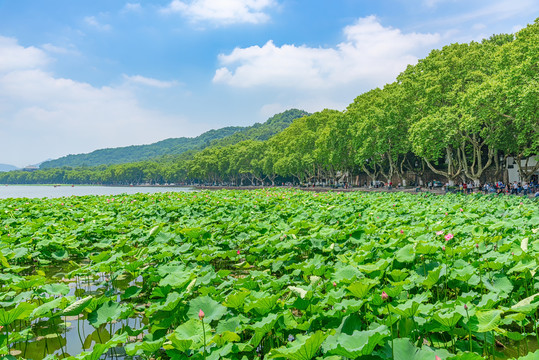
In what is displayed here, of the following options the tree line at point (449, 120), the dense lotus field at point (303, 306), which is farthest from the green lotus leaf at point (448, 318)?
the tree line at point (449, 120)

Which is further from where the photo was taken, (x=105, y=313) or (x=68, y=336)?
(x=68, y=336)

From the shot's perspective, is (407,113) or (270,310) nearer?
(270,310)

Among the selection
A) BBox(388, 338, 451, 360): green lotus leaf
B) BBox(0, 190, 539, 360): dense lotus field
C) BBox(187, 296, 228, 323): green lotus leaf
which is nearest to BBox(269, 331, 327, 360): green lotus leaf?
BBox(0, 190, 539, 360): dense lotus field

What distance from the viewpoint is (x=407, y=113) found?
3011 centimetres

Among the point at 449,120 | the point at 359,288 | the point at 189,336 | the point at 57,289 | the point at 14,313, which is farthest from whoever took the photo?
the point at 449,120

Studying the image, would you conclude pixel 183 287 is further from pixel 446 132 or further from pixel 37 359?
pixel 446 132

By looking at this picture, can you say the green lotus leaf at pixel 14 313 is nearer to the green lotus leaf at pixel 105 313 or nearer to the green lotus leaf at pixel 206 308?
the green lotus leaf at pixel 105 313

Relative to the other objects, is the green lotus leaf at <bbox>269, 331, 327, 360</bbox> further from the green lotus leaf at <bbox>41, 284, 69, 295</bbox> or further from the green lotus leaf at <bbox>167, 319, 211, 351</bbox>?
the green lotus leaf at <bbox>41, 284, 69, 295</bbox>

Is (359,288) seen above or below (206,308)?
above

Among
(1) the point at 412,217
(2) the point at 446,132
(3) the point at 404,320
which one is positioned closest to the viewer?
(3) the point at 404,320

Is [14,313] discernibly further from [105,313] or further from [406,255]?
[406,255]

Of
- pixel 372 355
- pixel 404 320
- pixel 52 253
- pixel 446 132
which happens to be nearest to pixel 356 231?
pixel 404 320

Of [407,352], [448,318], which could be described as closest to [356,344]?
[407,352]

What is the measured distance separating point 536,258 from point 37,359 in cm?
518
